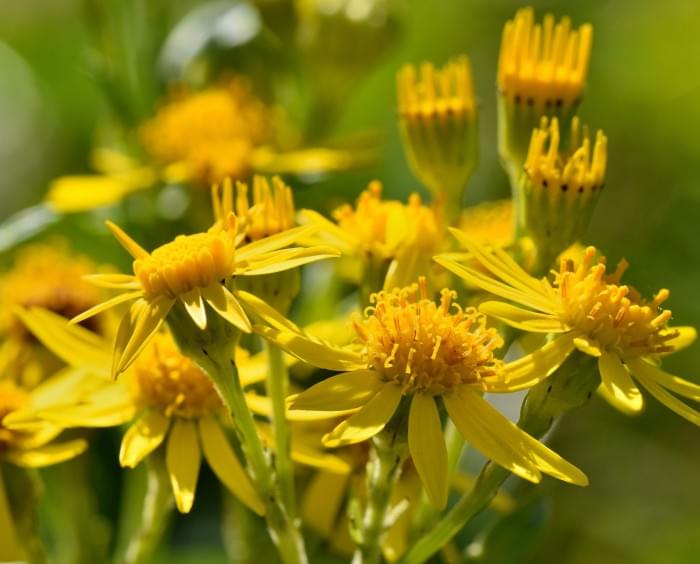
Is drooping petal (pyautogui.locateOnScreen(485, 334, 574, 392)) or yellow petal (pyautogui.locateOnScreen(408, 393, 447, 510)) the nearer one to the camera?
yellow petal (pyautogui.locateOnScreen(408, 393, 447, 510))

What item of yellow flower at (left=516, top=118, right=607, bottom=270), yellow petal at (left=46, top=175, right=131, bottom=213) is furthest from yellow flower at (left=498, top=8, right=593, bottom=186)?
yellow petal at (left=46, top=175, right=131, bottom=213)

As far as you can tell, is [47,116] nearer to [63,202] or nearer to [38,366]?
[63,202]

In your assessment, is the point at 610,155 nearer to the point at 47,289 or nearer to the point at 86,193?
the point at 86,193

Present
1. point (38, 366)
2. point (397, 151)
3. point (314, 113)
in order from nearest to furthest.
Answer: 1. point (38, 366)
2. point (314, 113)
3. point (397, 151)

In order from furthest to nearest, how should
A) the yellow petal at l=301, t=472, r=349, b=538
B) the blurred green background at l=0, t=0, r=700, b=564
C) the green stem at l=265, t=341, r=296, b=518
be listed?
the blurred green background at l=0, t=0, r=700, b=564, the yellow petal at l=301, t=472, r=349, b=538, the green stem at l=265, t=341, r=296, b=518

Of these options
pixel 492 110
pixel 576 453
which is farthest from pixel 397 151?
pixel 576 453

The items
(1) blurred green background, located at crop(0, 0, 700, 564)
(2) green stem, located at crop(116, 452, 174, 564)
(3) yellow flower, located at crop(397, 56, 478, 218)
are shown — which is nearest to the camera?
(2) green stem, located at crop(116, 452, 174, 564)

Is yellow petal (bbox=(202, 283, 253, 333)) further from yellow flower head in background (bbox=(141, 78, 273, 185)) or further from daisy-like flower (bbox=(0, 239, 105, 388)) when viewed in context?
yellow flower head in background (bbox=(141, 78, 273, 185))

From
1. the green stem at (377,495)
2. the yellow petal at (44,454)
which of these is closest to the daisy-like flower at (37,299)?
the yellow petal at (44,454)
